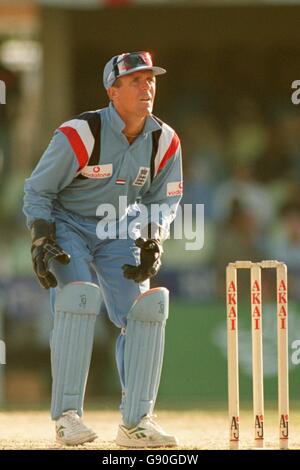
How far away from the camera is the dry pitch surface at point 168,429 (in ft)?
18.4

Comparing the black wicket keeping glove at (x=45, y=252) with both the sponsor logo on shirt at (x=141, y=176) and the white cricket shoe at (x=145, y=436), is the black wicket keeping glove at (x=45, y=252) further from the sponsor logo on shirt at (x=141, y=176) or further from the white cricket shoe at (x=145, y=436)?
the white cricket shoe at (x=145, y=436)

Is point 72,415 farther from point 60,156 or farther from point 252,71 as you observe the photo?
point 252,71

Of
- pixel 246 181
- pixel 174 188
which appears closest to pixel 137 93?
pixel 174 188

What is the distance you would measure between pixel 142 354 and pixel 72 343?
28 centimetres

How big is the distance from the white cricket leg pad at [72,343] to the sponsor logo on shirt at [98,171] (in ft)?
1.43

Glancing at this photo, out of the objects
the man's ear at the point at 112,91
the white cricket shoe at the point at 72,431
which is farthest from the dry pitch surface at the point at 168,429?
the man's ear at the point at 112,91

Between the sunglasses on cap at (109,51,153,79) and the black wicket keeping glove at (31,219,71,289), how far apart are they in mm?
665

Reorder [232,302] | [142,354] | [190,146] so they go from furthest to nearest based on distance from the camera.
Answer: [190,146]
[142,354]
[232,302]

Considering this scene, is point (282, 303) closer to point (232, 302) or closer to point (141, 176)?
point (232, 302)

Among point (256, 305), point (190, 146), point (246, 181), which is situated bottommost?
point (256, 305)

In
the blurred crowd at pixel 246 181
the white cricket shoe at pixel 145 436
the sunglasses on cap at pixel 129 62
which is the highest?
the blurred crowd at pixel 246 181

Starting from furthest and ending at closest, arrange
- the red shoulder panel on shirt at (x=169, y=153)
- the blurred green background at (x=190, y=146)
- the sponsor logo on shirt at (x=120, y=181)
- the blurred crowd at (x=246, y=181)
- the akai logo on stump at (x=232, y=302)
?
the blurred crowd at (x=246, y=181)
the blurred green background at (x=190, y=146)
the red shoulder panel on shirt at (x=169, y=153)
the sponsor logo on shirt at (x=120, y=181)
the akai logo on stump at (x=232, y=302)

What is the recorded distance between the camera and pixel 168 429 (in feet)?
22.1
